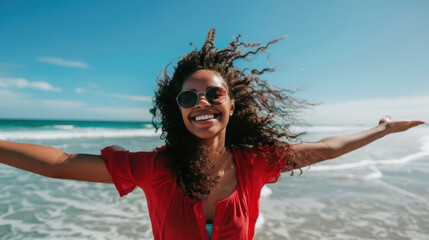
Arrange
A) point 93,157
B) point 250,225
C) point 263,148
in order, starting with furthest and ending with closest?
point 263,148, point 250,225, point 93,157

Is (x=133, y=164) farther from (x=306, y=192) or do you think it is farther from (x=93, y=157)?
(x=306, y=192)

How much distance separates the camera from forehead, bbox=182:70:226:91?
94.0 inches

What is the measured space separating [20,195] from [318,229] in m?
6.29

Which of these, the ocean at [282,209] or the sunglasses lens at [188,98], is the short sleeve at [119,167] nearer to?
the sunglasses lens at [188,98]

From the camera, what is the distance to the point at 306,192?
6406mm

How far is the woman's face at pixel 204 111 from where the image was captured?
2.31m

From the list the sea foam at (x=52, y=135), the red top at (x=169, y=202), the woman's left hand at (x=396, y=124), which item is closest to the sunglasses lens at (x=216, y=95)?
the red top at (x=169, y=202)

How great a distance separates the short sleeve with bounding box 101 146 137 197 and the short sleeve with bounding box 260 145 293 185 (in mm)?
1162

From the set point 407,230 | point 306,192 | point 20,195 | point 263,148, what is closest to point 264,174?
point 263,148

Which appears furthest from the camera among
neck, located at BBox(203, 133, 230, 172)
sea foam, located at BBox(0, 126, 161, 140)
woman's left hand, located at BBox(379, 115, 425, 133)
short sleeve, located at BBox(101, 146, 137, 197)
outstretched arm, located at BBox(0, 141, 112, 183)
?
sea foam, located at BBox(0, 126, 161, 140)

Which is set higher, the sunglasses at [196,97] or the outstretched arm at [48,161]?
the sunglasses at [196,97]

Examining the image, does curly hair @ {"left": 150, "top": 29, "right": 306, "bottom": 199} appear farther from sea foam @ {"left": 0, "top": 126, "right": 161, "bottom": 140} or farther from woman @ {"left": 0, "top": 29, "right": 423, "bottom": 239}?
sea foam @ {"left": 0, "top": 126, "right": 161, "bottom": 140}

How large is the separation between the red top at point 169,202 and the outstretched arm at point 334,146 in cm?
76

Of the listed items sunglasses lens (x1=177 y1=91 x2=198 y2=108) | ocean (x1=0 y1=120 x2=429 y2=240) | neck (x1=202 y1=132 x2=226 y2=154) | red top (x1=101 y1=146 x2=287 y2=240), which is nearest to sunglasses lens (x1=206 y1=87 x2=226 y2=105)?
sunglasses lens (x1=177 y1=91 x2=198 y2=108)
